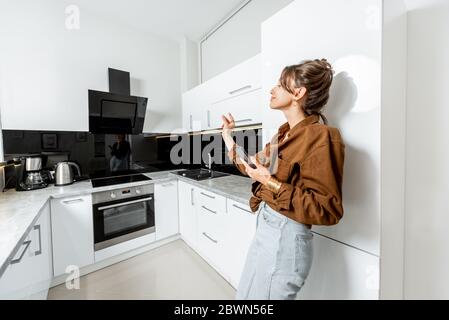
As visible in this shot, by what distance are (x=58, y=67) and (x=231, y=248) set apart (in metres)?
2.39

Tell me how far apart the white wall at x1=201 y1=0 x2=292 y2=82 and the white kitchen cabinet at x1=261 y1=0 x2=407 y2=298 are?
1058 mm

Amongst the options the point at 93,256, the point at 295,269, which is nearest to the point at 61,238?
the point at 93,256

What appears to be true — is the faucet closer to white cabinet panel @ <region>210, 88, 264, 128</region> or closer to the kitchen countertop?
the kitchen countertop

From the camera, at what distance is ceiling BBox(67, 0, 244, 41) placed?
2.06 meters

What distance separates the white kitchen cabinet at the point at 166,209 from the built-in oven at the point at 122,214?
5cm

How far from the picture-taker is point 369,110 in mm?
786

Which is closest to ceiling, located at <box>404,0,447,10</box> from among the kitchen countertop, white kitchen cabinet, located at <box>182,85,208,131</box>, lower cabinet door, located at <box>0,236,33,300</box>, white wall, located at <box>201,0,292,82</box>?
white wall, located at <box>201,0,292,82</box>

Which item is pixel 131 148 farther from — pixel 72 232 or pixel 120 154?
pixel 72 232

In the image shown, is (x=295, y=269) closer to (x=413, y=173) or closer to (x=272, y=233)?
(x=272, y=233)

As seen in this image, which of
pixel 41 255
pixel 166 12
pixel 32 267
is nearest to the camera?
pixel 32 267

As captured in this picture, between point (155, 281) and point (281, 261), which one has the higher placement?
point (281, 261)

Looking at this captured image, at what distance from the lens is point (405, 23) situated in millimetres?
949

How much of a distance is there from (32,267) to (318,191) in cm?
163

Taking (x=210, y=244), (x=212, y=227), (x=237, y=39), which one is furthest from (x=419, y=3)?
(x=210, y=244)
